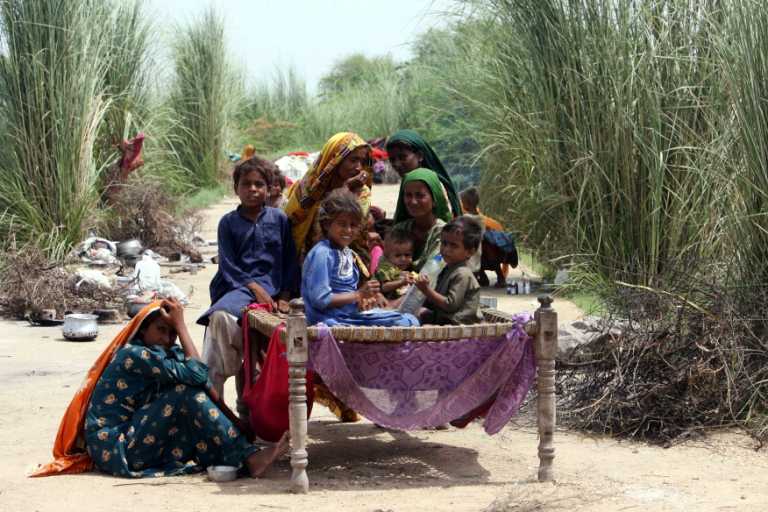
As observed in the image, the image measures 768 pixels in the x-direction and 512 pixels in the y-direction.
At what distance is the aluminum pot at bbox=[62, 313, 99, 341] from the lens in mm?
7609

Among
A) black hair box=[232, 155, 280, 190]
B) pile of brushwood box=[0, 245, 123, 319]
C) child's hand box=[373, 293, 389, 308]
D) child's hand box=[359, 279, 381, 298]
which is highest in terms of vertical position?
black hair box=[232, 155, 280, 190]

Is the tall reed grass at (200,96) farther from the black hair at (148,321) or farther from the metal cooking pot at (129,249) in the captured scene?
the black hair at (148,321)

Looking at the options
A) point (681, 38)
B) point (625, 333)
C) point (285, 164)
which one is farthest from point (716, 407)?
point (285, 164)

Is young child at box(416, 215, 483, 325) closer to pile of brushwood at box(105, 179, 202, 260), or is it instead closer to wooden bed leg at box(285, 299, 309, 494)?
wooden bed leg at box(285, 299, 309, 494)

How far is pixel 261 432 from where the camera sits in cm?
453

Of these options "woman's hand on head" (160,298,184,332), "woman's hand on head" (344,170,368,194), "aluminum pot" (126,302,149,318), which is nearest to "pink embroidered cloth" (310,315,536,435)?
"woman's hand on head" (160,298,184,332)

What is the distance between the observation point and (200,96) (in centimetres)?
1959

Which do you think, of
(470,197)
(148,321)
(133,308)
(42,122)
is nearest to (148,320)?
(148,321)

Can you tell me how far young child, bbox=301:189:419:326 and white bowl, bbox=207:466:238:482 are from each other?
2.16 ft

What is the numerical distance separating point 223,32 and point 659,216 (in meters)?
14.3

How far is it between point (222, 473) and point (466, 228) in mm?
1396

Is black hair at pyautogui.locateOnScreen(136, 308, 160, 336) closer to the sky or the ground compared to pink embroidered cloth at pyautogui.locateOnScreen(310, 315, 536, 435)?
closer to the sky

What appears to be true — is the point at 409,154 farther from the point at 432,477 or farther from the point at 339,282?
the point at 432,477

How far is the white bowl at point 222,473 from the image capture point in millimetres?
4414
